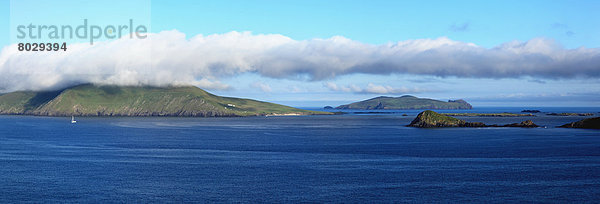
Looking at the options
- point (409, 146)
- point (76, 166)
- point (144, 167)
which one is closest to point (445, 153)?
point (409, 146)

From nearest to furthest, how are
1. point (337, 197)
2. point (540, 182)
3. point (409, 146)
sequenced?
point (337, 197), point (540, 182), point (409, 146)

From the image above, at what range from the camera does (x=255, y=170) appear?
81188mm

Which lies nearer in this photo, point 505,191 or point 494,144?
point 505,191

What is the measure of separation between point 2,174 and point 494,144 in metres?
114

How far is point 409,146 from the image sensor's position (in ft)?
414

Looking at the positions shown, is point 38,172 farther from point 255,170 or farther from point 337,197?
point 337,197

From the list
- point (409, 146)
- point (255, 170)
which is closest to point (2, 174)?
point (255, 170)

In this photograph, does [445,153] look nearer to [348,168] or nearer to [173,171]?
[348,168]

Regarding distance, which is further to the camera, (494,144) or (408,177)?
(494,144)

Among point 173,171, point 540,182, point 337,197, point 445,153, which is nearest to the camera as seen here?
point 337,197

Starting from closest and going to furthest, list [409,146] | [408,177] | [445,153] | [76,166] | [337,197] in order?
[337,197]
[408,177]
[76,166]
[445,153]
[409,146]

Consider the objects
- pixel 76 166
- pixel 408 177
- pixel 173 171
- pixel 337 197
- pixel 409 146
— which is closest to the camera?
pixel 337 197

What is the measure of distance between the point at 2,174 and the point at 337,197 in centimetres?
5332

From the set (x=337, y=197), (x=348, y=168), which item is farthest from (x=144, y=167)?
(x=337, y=197)
